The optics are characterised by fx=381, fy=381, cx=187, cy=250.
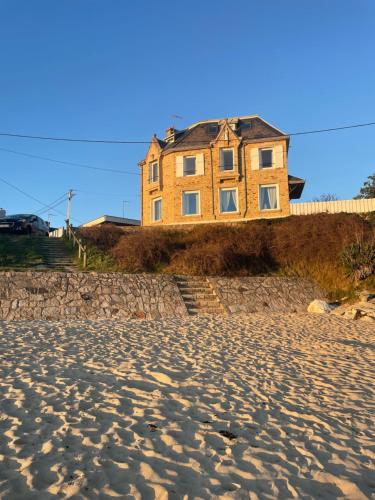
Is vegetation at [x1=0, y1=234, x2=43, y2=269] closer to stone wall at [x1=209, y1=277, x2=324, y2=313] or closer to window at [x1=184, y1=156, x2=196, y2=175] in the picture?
stone wall at [x1=209, y1=277, x2=324, y2=313]

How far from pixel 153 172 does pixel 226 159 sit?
7.21 meters

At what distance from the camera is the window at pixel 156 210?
3553 centimetres

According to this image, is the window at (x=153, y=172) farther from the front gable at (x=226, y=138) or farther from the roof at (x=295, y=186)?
the roof at (x=295, y=186)

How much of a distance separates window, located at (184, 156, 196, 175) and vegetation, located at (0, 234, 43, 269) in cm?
1417

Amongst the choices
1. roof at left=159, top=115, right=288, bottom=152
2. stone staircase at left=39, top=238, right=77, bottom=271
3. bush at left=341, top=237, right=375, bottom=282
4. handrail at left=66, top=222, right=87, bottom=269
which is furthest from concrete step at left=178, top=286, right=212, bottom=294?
roof at left=159, top=115, right=288, bottom=152

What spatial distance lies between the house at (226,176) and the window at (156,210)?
0.28m

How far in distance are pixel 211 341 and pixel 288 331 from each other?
10.6 feet

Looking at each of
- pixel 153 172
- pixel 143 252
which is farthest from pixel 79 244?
pixel 153 172

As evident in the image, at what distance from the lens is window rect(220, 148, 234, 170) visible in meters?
33.2

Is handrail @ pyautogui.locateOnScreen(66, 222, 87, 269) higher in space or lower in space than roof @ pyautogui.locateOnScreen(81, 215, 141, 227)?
lower

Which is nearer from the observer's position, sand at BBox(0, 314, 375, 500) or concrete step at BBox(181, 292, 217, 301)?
sand at BBox(0, 314, 375, 500)

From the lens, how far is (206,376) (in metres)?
7.06

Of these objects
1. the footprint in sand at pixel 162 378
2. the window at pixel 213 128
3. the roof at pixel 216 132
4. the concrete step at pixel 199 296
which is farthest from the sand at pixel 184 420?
the window at pixel 213 128

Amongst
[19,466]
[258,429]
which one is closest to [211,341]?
[258,429]
